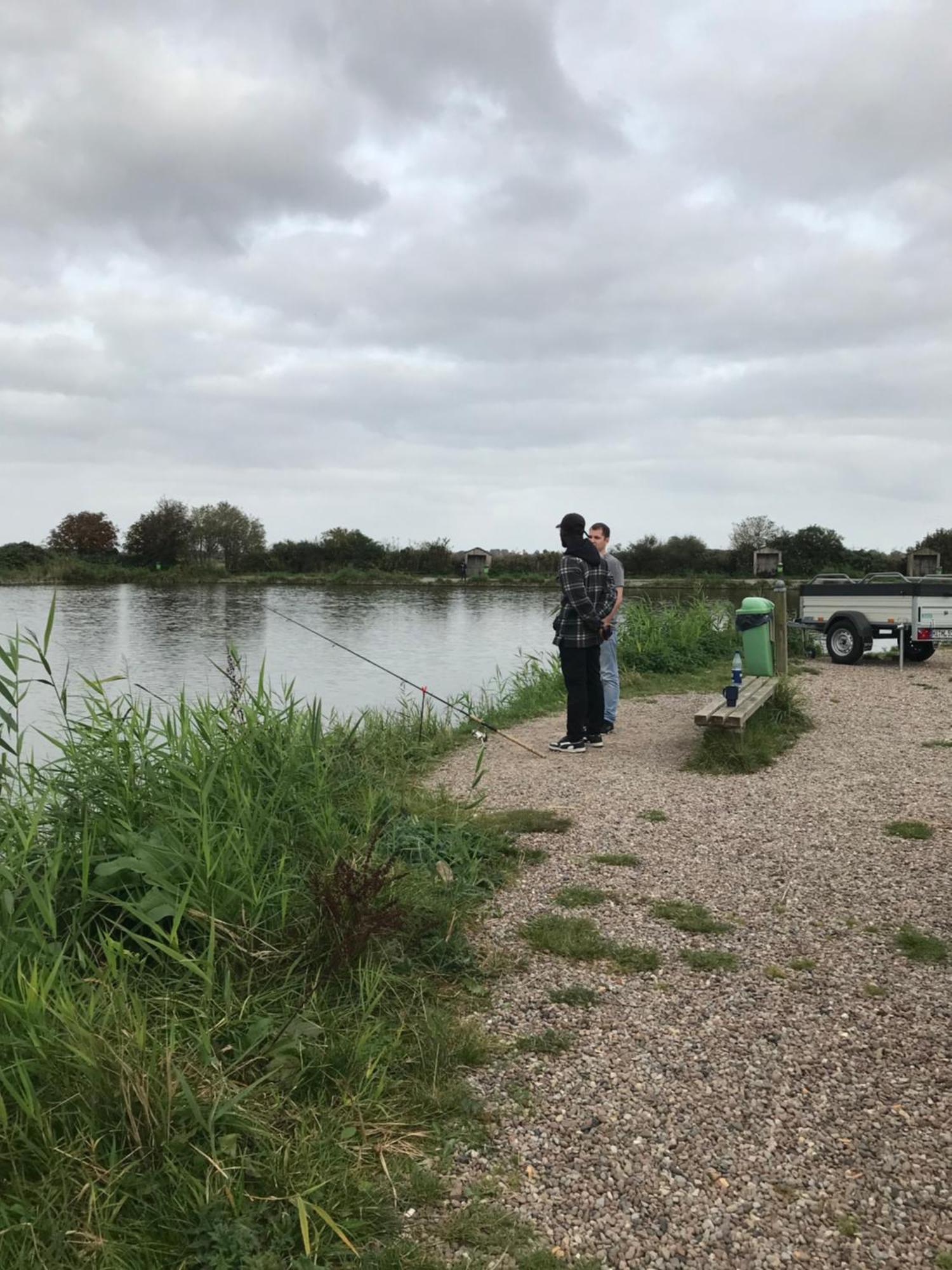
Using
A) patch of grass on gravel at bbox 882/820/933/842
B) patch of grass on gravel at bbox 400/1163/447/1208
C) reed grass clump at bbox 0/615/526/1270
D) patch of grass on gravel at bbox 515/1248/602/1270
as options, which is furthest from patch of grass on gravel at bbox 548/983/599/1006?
patch of grass on gravel at bbox 882/820/933/842

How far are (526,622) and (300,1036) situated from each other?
25434 mm

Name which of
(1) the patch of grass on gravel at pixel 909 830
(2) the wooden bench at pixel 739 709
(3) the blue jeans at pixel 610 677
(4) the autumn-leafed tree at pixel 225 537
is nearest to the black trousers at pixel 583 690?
(3) the blue jeans at pixel 610 677

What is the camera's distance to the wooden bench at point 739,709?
744 cm

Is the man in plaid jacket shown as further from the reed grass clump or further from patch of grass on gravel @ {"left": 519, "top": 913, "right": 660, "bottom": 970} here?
patch of grass on gravel @ {"left": 519, "top": 913, "right": 660, "bottom": 970}

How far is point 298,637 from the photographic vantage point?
24.3m

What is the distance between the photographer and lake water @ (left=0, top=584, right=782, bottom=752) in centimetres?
1512

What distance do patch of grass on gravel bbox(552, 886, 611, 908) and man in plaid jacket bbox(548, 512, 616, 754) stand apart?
3062 mm

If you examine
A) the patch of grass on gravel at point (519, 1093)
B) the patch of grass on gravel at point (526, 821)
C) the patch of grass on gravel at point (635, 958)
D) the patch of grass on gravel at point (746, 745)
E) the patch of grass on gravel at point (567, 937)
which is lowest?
the patch of grass on gravel at point (519, 1093)

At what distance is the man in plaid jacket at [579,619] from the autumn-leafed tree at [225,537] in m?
51.1

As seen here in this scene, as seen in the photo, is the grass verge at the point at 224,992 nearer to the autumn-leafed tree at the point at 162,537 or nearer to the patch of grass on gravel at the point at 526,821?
the patch of grass on gravel at the point at 526,821

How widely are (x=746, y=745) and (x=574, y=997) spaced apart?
451 centimetres

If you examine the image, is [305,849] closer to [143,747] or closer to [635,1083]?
[143,747]

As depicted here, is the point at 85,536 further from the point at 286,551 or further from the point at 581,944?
the point at 581,944

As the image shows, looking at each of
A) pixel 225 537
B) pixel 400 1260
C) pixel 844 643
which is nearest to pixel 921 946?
pixel 400 1260
